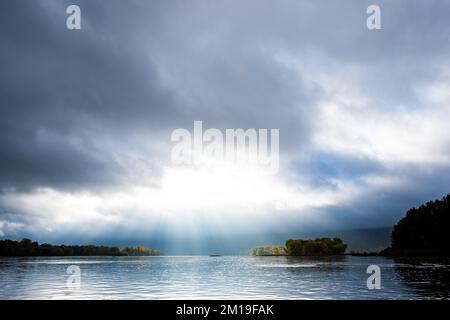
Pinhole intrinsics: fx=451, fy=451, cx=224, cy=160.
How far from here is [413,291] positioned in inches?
2074
